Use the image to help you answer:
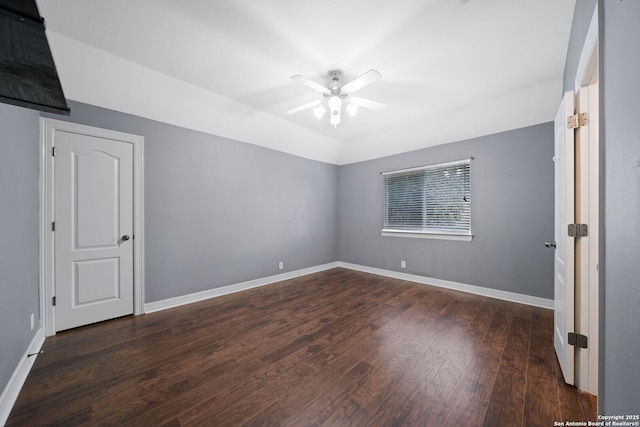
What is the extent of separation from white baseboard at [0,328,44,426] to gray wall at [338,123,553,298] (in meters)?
4.69

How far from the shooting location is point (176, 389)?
1693 mm

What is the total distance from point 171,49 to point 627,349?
3.45 m

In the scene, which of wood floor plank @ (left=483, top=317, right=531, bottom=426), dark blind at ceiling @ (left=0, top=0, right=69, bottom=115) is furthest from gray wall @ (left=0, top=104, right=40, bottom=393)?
wood floor plank @ (left=483, top=317, right=531, bottom=426)

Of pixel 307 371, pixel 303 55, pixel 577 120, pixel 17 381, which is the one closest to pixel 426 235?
pixel 577 120

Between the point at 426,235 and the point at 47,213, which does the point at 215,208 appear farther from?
the point at 426,235

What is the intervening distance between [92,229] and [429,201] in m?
4.91

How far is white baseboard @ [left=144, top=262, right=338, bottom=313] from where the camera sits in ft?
10.2

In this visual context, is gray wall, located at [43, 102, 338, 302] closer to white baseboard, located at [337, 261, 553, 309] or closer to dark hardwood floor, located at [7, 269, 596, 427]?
dark hardwood floor, located at [7, 269, 596, 427]

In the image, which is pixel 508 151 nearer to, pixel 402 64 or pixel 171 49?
pixel 402 64

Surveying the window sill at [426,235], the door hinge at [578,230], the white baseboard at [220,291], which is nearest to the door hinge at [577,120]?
the door hinge at [578,230]

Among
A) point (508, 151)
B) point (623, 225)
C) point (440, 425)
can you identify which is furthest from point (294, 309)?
point (508, 151)

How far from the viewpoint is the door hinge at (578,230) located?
1.59 metres

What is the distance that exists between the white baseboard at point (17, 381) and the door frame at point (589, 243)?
372 cm
